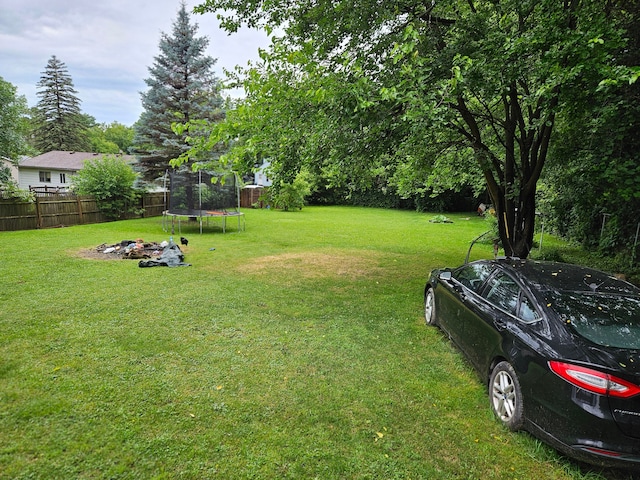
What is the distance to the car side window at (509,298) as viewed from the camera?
2836mm

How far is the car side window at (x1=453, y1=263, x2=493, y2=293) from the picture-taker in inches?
149

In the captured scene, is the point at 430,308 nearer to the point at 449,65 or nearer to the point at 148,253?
the point at 449,65

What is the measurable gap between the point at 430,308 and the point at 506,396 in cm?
224

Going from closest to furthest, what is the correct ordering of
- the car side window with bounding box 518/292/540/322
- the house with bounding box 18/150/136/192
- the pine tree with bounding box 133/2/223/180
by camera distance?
1. the car side window with bounding box 518/292/540/322
2. the pine tree with bounding box 133/2/223/180
3. the house with bounding box 18/150/136/192

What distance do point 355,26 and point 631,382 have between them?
5.42 m

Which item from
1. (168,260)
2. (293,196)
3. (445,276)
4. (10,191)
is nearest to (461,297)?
(445,276)

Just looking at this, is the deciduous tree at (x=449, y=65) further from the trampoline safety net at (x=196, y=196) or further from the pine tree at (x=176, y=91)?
the pine tree at (x=176, y=91)

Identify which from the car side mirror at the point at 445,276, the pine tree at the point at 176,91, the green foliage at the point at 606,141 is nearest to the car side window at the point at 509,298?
the car side mirror at the point at 445,276

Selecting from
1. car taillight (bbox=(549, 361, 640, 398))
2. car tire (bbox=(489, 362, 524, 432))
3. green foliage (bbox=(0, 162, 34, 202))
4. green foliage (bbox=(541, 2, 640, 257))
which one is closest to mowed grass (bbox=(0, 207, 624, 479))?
car tire (bbox=(489, 362, 524, 432))

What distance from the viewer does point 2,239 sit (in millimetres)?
10836

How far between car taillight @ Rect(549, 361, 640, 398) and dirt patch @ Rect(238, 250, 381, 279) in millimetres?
5418

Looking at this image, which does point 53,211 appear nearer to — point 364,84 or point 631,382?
point 364,84

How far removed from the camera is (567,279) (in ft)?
10.4

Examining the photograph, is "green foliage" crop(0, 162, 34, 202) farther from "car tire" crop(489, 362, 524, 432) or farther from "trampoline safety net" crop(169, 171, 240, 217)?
"car tire" crop(489, 362, 524, 432)
